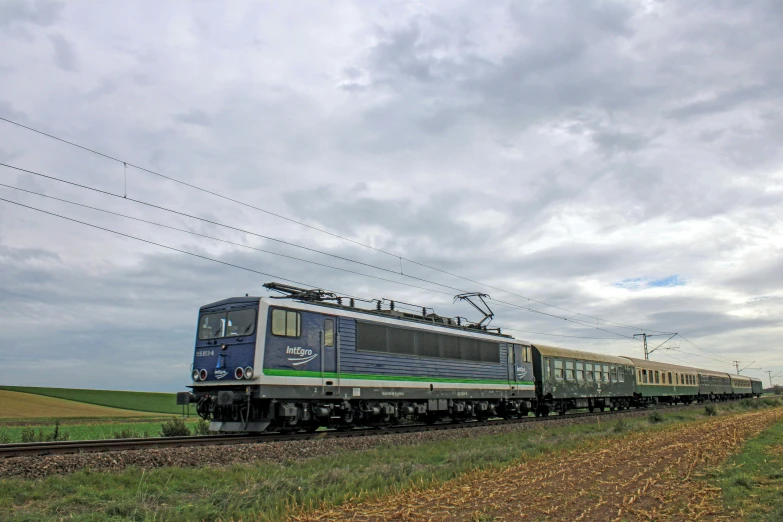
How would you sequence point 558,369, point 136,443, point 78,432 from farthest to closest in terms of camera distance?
point 558,369
point 78,432
point 136,443

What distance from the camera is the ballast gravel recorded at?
32.3 ft

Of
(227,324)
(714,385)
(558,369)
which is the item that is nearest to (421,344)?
(227,324)

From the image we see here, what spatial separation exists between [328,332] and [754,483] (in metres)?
11.3

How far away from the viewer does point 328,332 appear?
17828mm

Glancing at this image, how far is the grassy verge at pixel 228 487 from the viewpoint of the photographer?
305 inches

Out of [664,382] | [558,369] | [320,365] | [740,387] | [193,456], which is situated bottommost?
[193,456]

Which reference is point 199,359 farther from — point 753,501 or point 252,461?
point 753,501

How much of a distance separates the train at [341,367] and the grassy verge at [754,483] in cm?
1019

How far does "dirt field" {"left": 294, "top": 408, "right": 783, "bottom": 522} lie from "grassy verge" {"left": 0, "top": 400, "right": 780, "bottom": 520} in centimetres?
67

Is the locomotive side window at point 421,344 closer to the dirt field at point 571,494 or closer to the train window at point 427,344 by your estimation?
the train window at point 427,344

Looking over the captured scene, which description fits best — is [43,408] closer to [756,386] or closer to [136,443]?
[136,443]

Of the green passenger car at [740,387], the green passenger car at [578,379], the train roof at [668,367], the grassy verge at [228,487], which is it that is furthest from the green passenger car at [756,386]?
the grassy verge at [228,487]

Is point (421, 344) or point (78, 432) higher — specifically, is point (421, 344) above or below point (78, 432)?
above

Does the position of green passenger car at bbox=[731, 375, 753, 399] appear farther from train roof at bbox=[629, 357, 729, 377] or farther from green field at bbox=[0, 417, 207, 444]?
green field at bbox=[0, 417, 207, 444]
